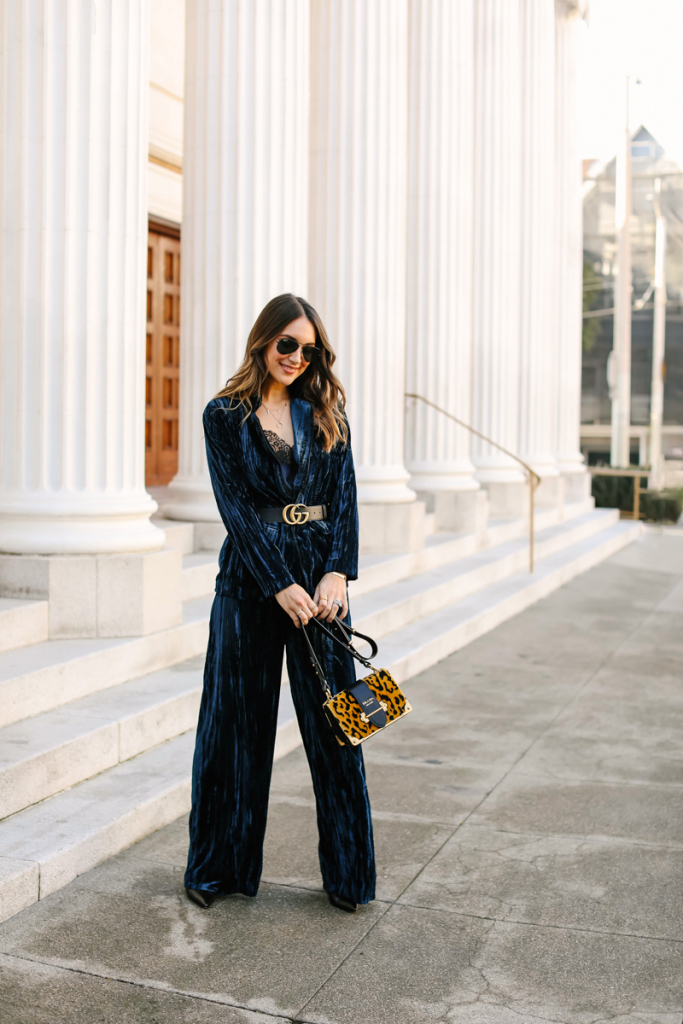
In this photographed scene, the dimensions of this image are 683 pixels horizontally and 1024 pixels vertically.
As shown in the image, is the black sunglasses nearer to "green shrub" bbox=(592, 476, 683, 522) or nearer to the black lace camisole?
the black lace camisole

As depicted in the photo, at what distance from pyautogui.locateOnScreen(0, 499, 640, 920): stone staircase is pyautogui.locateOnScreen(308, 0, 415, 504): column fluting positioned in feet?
7.99

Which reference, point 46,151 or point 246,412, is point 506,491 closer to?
point 46,151

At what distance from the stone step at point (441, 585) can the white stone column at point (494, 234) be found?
1.24 meters

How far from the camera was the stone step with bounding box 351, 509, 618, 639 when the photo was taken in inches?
354

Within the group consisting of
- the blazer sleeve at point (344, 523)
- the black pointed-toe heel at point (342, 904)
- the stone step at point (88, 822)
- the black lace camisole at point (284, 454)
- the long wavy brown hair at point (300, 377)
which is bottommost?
the black pointed-toe heel at point (342, 904)

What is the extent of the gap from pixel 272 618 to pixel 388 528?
6.97 m

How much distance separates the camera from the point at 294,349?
3.94 metres

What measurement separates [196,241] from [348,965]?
6.26 metres

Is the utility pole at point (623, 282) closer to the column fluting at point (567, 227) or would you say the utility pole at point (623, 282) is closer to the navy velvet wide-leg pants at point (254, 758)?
the column fluting at point (567, 227)

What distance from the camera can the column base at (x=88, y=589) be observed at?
617 cm

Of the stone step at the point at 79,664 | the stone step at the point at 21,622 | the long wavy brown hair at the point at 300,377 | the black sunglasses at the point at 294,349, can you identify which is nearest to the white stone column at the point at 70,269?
the stone step at the point at 21,622

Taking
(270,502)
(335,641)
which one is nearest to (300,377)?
(270,502)

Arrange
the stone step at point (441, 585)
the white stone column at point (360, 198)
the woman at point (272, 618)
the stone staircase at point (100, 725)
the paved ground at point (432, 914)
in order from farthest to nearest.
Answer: the white stone column at point (360, 198), the stone step at point (441, 585), the stone staircase at point (100, 725), the woman at point (272, 618), the paved ground at point (432, 914)

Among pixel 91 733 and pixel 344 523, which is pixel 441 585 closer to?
pixel 91 733
